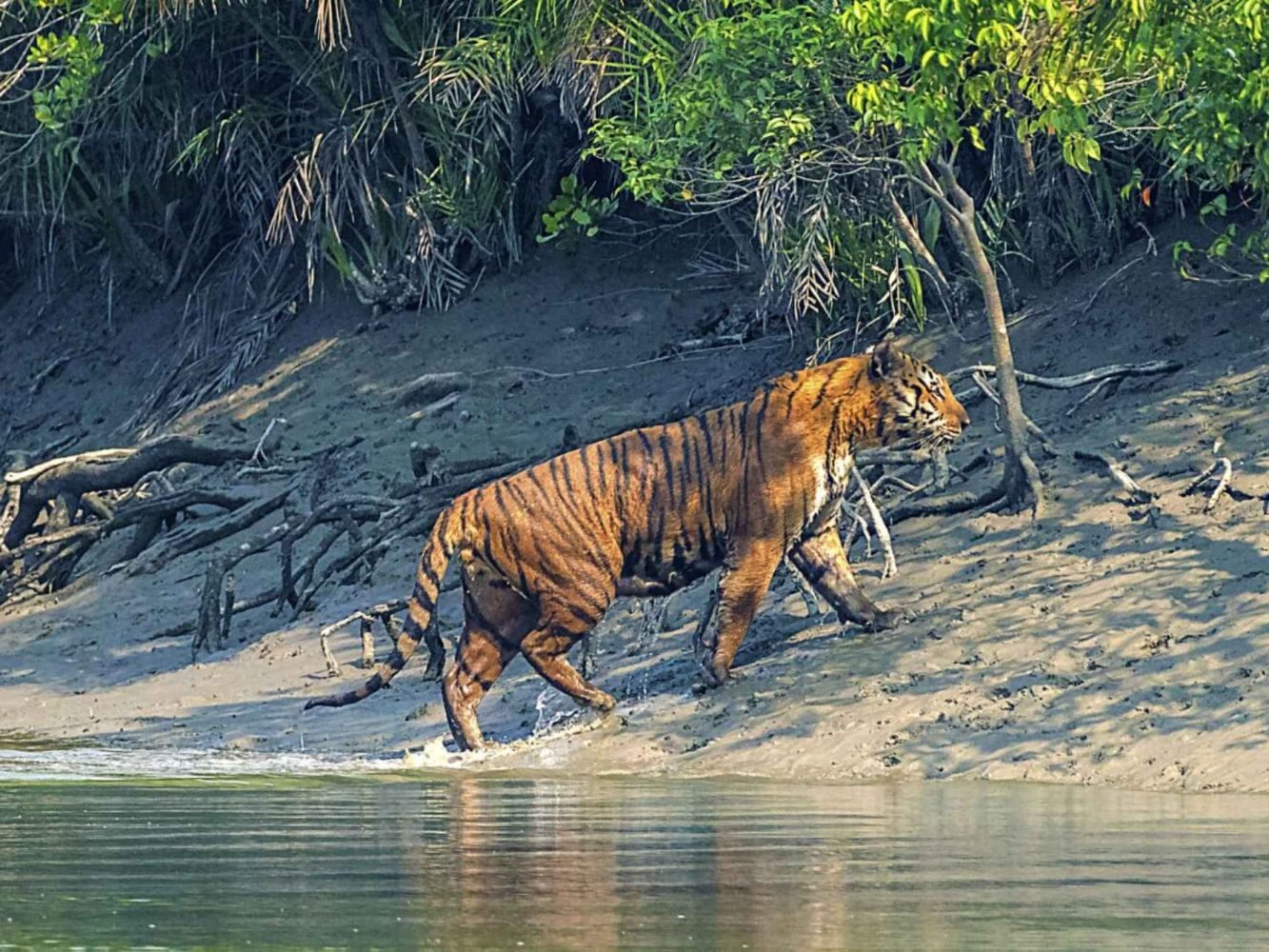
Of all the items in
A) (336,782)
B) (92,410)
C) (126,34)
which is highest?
(126,34)

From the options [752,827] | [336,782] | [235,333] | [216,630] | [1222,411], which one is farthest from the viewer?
[235,333]

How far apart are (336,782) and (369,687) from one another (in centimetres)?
162

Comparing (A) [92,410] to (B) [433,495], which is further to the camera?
(A) [92,410]

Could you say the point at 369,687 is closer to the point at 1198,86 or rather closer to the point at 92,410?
the point at 1198,86

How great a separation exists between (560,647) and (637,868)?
468cm

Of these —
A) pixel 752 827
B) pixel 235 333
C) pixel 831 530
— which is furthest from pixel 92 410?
pixel 752 827

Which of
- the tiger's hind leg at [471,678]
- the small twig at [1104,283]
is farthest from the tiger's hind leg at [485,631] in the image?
the small twig at [1104,283]

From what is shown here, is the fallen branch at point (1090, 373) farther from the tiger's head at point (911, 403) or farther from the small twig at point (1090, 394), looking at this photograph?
the tiger's head at point (911, 403)

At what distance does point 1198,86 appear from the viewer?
10711mm

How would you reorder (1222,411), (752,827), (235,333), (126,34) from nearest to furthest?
(752,827)
(1222,411)
(126,34)
(235,333)

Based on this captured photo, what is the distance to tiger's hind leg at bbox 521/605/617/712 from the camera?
11.6 m

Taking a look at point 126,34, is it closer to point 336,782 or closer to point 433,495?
point 433,495

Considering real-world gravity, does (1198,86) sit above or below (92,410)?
above

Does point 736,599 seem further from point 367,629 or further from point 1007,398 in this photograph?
point 367,629
